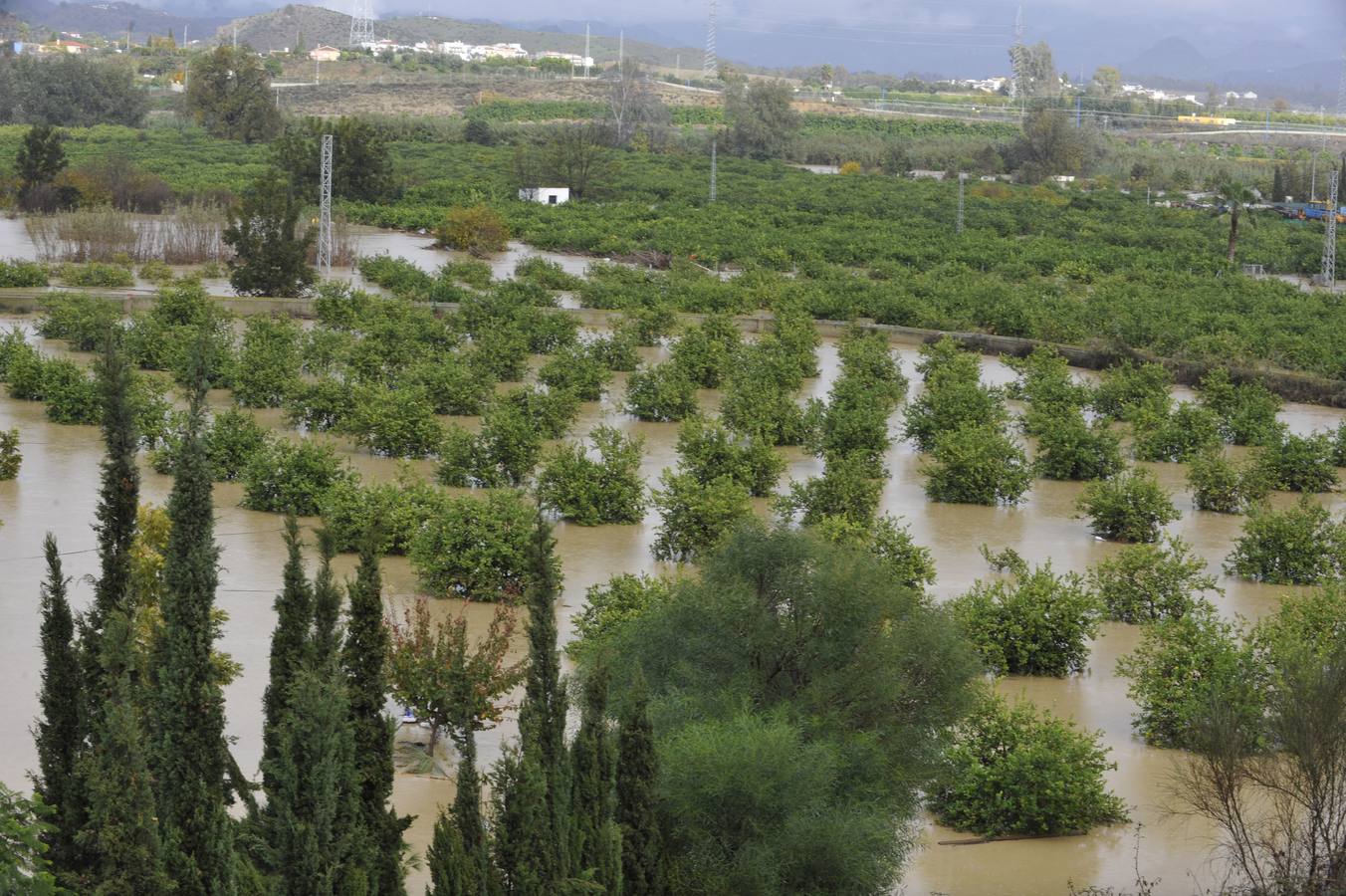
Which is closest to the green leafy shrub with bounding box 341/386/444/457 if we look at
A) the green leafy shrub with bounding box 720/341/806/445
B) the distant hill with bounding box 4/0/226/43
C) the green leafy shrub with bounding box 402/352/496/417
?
the green leafy shrub with bounding box 402/352/496/417

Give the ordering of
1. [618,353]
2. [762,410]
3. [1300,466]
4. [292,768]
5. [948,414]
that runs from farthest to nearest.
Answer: [618,353] < [948,414] < [762,410] < [1300,466] < [292,768]

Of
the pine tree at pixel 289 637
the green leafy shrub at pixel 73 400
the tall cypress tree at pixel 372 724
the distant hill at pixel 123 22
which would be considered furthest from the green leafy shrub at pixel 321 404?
the distant hill at pixel 123 22

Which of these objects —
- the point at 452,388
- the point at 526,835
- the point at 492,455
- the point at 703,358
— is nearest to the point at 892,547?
the point at 492,455

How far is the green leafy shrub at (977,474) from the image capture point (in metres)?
17.0

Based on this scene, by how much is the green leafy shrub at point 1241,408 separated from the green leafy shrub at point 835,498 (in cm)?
601

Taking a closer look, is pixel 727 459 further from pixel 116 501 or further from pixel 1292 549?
pixel 116 501

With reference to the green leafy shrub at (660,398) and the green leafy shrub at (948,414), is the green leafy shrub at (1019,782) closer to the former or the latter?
the green leafy shrub at (948,414)

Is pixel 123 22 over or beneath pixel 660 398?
over

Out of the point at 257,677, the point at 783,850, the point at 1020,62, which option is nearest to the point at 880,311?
the point at 257,677

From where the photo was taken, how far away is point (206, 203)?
41656 mm

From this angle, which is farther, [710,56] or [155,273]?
[710,56]

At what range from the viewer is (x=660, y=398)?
20.8 meters

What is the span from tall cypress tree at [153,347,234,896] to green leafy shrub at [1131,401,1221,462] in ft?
46.5

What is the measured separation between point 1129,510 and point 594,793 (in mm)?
9675
